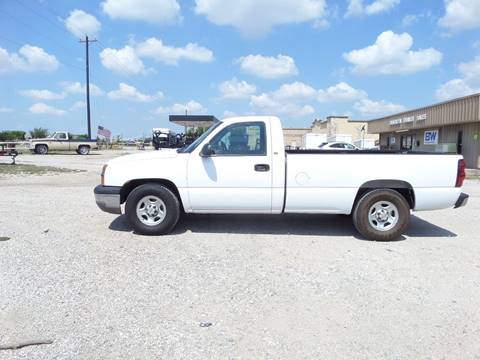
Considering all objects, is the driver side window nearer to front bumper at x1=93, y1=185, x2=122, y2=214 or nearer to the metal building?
front bumper at x1=93, y1=185, x2=122, y2=214

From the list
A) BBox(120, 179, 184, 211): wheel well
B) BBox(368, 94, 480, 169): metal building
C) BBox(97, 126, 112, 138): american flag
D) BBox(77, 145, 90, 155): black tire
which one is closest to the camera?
BBox(120, 179, 184, 211): wheel well

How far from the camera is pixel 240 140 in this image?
586 centimetres

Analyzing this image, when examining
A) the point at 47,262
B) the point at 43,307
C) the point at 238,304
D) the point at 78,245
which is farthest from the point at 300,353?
the point at 78,245

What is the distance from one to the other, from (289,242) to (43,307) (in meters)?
3.41

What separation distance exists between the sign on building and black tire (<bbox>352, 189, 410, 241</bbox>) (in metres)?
24.0

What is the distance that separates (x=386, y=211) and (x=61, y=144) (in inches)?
1342

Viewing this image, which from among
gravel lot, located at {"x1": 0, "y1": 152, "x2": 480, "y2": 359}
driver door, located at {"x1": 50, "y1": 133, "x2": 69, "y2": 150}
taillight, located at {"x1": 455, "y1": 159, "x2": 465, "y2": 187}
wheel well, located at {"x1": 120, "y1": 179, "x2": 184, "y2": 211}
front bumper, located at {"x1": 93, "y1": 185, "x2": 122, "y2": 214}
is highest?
driver door, located at {"x1": 50, "y1": 133, "x2": 69, "y2": 150}

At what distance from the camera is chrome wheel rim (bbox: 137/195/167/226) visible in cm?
589

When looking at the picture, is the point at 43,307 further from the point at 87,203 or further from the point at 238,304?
the point at 87,203

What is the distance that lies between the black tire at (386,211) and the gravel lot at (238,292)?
181 millimetres

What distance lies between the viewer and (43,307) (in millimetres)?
3484

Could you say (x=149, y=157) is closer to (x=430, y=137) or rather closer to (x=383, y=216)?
(x=383, y=216)

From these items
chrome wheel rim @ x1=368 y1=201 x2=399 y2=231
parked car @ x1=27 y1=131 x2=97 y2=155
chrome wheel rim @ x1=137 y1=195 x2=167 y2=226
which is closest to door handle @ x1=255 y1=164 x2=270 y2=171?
chrome wheel rim @ x1=137 y1=195 x2=167 y2=226

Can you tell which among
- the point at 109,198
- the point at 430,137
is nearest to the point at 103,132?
the point at 430,137
